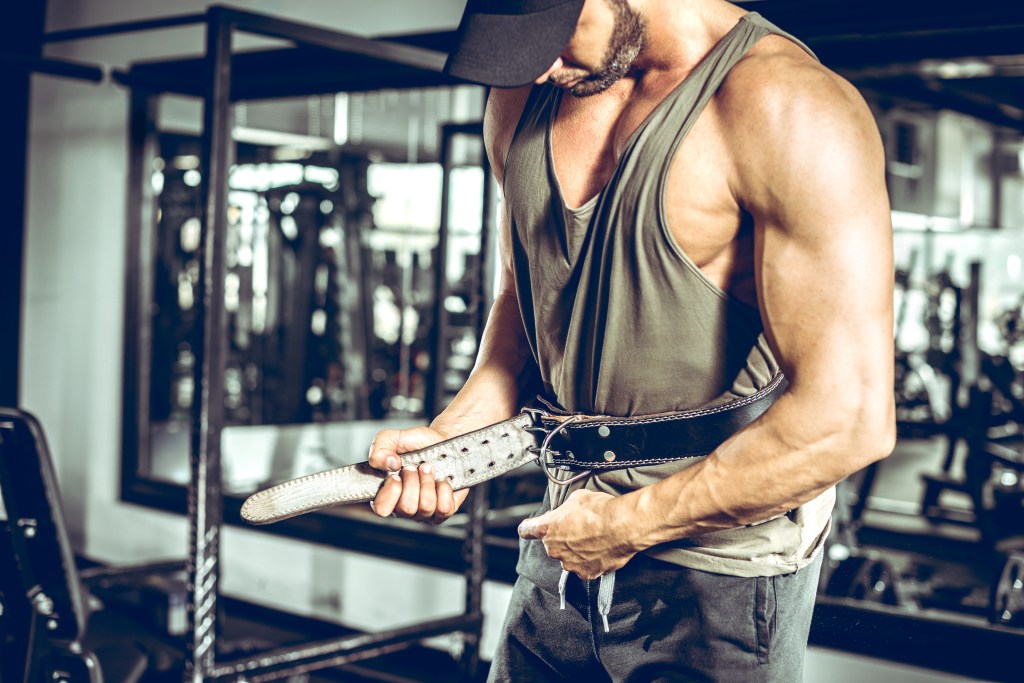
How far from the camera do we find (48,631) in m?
2.43

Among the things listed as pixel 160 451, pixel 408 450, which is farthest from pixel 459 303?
pixel 408 450

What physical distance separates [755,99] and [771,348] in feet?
0.91

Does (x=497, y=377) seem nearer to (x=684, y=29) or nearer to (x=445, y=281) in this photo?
(x=684, y=29)

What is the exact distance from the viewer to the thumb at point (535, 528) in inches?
52.7

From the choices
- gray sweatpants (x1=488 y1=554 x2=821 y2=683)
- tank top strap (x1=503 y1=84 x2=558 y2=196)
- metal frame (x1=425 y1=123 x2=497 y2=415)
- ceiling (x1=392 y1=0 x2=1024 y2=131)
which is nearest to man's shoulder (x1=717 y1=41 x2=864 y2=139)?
tank top strap (x1=503 y1=84 x2=558 y2=196)

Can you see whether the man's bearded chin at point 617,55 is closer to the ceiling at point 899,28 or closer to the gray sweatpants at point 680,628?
the gray sweatpants at point 680,628

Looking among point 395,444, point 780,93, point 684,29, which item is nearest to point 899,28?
point 684,29

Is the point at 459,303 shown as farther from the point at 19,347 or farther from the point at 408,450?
the point at 408,450

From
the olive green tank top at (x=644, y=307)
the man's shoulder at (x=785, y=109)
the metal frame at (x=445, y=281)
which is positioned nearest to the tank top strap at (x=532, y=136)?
the olive green tank top at (x=644, y=307)

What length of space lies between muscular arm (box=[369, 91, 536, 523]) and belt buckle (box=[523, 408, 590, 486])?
0.40 feet

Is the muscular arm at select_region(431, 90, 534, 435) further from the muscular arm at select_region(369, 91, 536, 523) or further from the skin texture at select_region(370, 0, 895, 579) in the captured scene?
the skin texture at select_region(370, 0, 895, 579)

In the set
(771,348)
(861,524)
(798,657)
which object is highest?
(771,348)

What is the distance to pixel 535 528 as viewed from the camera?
135 centimetres

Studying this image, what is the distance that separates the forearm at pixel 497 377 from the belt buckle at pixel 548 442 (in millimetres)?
187
